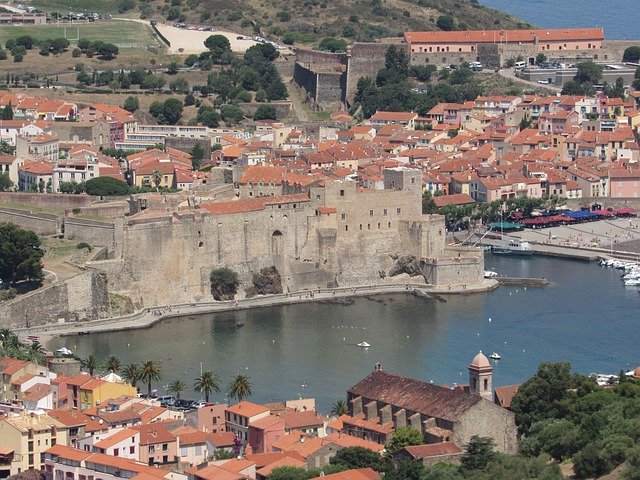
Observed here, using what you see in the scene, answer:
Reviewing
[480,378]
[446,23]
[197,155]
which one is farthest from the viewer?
[446,23]

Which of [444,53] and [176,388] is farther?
[444,53]

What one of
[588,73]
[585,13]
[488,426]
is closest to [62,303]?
[488,426]

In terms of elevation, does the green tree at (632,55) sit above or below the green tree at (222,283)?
above

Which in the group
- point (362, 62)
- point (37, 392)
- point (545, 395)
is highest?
point (362, 62)

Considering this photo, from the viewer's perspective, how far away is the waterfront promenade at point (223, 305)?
49.6m

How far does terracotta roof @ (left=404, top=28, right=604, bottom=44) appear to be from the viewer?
79.7 metres

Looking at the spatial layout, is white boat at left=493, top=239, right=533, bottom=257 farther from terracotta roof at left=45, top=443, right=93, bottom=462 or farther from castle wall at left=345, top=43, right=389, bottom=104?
terracotta roof at left=45, top=443, right=93, bottom=462

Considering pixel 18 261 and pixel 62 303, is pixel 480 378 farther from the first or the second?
pixel 18 261

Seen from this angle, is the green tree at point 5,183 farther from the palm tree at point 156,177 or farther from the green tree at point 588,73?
the green tree at point 588,73

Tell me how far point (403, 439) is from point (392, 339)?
39.9ft

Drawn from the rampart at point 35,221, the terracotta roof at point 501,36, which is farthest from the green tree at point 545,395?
the terracotta roof at point 501,36

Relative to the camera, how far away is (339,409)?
1582 inches

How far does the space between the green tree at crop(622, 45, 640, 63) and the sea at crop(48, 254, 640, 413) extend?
2499cm

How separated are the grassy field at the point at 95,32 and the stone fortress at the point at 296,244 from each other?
29.9 meters
